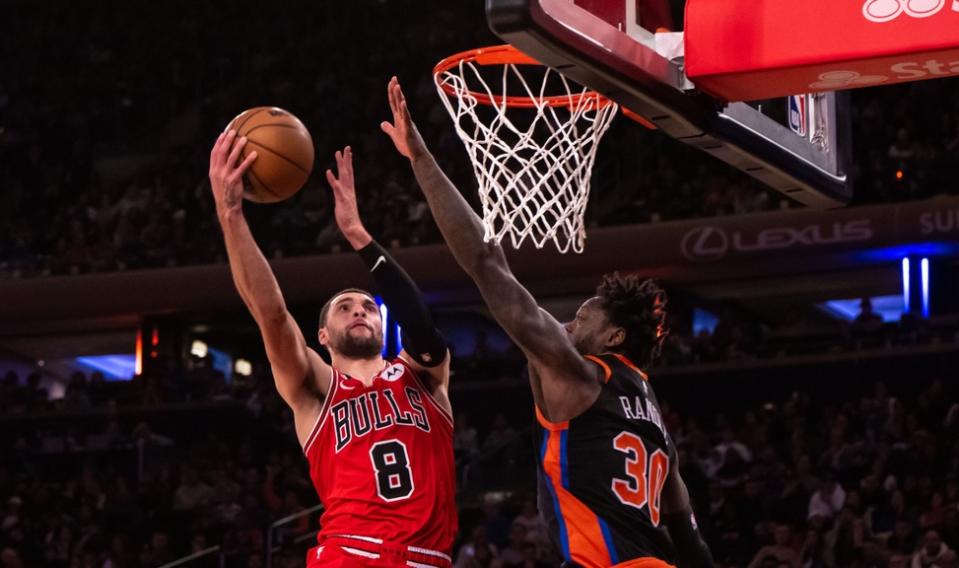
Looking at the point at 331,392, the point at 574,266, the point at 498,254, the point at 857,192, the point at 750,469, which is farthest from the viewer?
the point at 574,266

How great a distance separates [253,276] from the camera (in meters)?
4.73

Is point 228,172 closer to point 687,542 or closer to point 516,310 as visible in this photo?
point 516,310

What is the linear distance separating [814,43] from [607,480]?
1.44 m

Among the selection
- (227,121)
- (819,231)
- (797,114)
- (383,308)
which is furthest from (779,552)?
(227,121)

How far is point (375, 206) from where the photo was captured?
16594 mm

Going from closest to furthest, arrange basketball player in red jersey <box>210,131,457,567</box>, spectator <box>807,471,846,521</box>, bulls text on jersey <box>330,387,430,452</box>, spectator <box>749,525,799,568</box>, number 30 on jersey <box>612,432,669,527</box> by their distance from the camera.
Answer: number 30 on jersey <box>612,432,669,527</box>, basketball player in red jersey <box>210,131,457,567</box>, bulls text on jersey <box>330,387,430,452</box>, spectator <box>749,525,799,568</box>, spectator <box>807,471,846,521</box>

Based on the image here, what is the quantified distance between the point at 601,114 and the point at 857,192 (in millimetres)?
9953

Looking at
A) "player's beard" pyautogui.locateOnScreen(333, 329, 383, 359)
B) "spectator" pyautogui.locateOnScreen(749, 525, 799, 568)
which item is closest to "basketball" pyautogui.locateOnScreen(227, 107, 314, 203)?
"player's beard" pyautogui.locateOnScreen(333, 329, 383, 359)

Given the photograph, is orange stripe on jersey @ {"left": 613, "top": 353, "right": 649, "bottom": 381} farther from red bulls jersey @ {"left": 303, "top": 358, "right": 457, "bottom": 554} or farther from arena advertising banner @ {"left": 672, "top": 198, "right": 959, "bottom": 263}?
arena advertising banner @ {"left": 672, "top": 198, "right": 959, "bottom": 263}

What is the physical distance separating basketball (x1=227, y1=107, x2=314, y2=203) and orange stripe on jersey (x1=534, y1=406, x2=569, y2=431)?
1245mm

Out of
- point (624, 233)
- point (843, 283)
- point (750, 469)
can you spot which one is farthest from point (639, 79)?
point (843, 283)

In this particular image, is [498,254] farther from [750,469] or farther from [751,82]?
[750,469]

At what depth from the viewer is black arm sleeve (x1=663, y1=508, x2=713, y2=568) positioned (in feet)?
14.8

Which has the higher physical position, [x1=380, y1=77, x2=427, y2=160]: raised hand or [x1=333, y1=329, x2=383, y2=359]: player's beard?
[x1=380, y1=77, x2=427, y2=160]: raised hand
